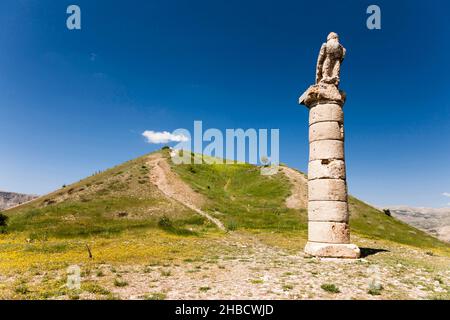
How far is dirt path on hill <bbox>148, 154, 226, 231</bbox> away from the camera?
37.8 metres

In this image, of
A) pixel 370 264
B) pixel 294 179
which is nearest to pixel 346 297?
pixel 370 264

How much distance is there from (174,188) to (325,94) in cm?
3129

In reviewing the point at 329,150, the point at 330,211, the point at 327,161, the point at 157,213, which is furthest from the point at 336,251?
the point at 157,213

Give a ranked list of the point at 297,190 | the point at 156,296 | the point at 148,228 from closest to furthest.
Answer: the point at 156,296
the point at 148,228
the point at 297,190

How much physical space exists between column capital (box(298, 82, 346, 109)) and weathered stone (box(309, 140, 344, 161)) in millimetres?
2079

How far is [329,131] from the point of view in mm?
15914

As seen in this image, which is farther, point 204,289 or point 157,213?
point 157,213

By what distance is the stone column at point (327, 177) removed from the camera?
14.7 metres

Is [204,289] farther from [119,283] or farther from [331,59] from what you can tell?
[331,59]

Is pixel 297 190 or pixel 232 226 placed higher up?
pixel 297 190

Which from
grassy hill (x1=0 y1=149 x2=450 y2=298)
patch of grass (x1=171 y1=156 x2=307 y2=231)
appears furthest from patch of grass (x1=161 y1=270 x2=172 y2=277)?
patch of grass (x1=171 y1=156 x2=307 y2=231)

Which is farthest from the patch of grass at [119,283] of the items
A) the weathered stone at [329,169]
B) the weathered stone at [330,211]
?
the weathered stone at [329,169]

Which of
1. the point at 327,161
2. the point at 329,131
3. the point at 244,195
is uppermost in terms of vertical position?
the point at 329,131
